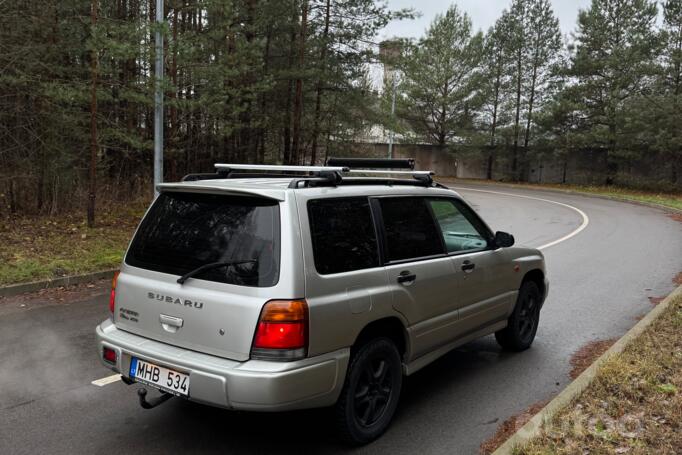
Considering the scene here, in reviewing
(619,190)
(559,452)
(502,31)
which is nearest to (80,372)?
(559,452)

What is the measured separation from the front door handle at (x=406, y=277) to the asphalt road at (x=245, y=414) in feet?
3.51

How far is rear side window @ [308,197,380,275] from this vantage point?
3.58 meters

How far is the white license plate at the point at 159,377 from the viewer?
3.39 m

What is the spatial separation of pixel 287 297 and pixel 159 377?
1005 millimetres

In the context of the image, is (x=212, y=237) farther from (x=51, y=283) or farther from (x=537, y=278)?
(x=51, y=283)

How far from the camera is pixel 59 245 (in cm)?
1038

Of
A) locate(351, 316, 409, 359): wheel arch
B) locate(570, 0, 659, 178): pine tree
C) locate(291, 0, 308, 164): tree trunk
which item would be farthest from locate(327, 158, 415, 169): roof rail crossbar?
locate(570, 0, 659, 178): pine tree

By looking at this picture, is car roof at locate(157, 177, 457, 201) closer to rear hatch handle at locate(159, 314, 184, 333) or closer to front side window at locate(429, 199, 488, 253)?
front side window at locate(429, 199, 488, 253)

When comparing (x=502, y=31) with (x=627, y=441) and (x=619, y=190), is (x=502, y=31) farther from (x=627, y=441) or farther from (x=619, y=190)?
(x=627, y=441)

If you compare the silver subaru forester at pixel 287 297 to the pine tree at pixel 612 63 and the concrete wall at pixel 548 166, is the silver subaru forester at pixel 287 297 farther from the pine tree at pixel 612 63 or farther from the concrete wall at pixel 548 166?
the pine tree at pixel 612 63

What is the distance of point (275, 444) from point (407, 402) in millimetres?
1260

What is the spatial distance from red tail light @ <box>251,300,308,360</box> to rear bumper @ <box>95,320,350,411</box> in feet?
0.18

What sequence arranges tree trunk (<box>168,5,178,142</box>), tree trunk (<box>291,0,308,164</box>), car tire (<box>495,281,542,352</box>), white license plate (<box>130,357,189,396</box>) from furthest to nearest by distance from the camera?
tree trunk (<box>291,0,308,164</box>) → tree trunk (<box>168,5,178,142</box>) → car tire (<box>495,281,542,352</box>) → white license plate (<box>130,357,189,396</box>)

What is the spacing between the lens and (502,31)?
39375 mm
